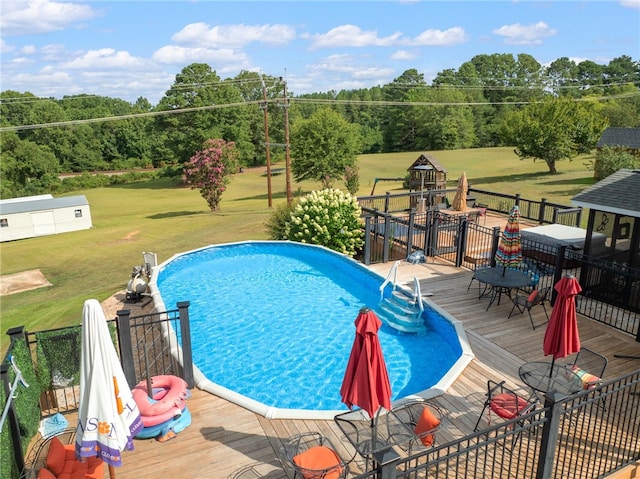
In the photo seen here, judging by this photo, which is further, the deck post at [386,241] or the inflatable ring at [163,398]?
the deck post at [386,241]

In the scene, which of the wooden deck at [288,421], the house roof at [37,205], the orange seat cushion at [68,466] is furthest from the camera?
the house roof at [37,205]

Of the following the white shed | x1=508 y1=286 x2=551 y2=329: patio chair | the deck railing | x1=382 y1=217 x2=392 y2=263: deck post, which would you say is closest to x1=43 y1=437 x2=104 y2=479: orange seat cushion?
the deck railing

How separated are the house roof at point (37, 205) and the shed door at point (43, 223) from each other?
49cm

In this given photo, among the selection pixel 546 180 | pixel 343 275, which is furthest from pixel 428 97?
pixel 343 275

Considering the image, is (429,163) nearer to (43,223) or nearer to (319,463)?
(319,463)

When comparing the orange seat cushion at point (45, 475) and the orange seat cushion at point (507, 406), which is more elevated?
the orange seat cushion at point (507, 406)

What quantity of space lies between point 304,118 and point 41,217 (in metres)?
56.9

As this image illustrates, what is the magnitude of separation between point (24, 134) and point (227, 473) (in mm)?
79982

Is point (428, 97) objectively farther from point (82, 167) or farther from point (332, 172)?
point (82, 167)

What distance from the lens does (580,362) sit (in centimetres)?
920

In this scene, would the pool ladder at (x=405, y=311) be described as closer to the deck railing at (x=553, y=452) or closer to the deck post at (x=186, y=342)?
the deck railing at (x=553, y=452)

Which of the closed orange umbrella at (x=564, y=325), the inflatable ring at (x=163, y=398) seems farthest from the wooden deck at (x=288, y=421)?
the closed orange umbrella at (x=564, y=325)

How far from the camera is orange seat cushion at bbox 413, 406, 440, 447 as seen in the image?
661 centimetres

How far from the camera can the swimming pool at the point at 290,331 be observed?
9.64 meters
